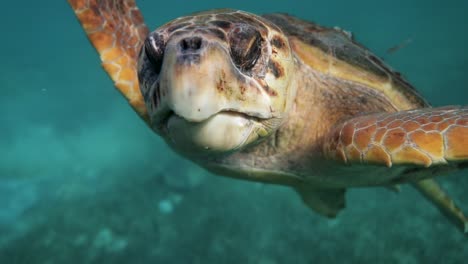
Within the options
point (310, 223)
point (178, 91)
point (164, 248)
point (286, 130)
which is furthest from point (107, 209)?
point (178, 91)

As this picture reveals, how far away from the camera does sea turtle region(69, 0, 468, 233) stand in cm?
129

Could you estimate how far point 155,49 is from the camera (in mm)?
1447

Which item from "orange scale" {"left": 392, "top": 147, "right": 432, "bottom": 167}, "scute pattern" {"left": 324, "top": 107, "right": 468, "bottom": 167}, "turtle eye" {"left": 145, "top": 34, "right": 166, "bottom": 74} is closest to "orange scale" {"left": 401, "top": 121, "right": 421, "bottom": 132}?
"scute pattern" {"left": 324, "top": 107, "right": 468, "bottom": 167}

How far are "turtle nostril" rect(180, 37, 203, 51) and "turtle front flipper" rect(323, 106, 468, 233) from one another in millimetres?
953

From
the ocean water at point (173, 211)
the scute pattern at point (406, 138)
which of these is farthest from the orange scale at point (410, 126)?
the ocean water at point (173, 211)

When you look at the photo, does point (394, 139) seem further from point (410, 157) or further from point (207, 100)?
point (207, 100)

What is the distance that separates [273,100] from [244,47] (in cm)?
30

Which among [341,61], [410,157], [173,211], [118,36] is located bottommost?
[173,211]

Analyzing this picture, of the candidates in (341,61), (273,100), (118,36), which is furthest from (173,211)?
(273,100)

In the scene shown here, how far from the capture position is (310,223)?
5.91m

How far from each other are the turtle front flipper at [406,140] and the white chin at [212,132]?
2.02 feet

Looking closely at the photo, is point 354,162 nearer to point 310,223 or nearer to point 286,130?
point 286,130

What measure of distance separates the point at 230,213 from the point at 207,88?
18.1ft

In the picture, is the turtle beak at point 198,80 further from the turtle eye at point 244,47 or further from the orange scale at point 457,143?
the orange scale at point 457,143
